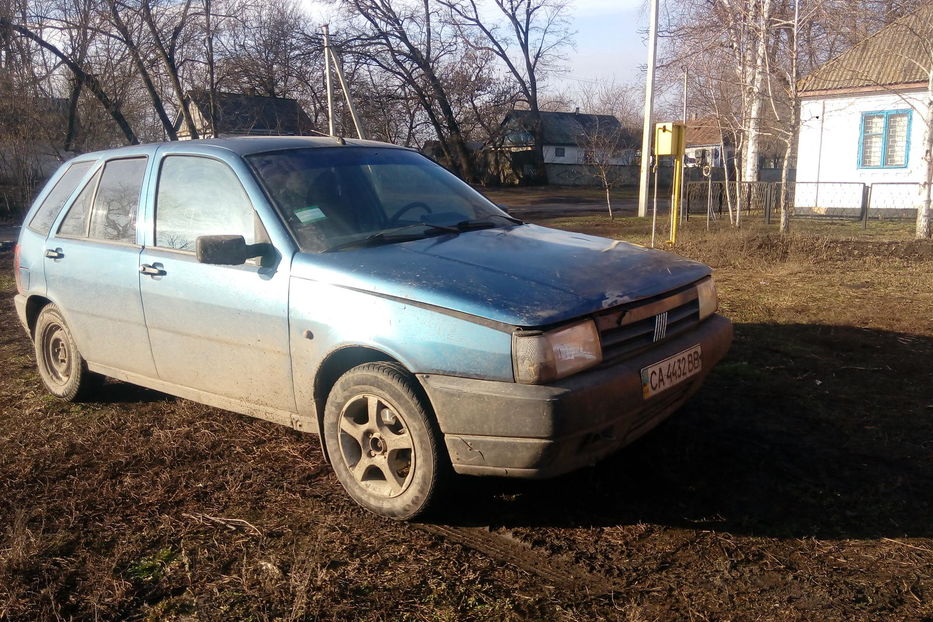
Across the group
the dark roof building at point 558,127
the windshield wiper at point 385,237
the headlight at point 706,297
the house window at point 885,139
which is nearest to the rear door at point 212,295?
the windshield wiper at point 385,237

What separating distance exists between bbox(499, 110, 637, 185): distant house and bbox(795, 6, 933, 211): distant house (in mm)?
6761

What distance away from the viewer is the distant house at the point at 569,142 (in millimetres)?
28328

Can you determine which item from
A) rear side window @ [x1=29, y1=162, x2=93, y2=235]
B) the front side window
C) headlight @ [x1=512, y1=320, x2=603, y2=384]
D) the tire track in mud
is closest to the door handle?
the front side window

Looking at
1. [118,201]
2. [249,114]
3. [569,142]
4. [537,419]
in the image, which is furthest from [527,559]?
[569,142]

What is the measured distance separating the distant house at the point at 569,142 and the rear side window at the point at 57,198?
22529 millimetres

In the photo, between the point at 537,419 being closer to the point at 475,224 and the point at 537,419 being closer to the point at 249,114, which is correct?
the point at 475,224

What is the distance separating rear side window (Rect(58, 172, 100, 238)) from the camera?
4695 millimetres

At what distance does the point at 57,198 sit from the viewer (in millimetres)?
5055

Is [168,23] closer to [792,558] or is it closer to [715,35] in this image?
[715,35]

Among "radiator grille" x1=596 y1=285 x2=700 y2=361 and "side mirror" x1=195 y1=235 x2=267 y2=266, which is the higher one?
"side mirror" x1=195 y1=235 x2=267 y2=266

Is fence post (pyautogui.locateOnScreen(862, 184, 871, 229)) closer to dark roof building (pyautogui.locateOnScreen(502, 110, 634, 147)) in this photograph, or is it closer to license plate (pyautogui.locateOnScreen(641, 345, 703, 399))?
license plate (pyautogui.locateOnScreen(641, 345, 703, 399))

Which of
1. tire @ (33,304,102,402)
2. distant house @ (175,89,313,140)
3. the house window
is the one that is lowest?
tire @ (33,304,102,402)

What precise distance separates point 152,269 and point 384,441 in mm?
1786

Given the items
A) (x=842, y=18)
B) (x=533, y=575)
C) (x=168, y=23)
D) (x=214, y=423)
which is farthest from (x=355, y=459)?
(x=168, y=23)
